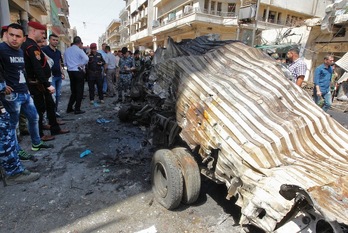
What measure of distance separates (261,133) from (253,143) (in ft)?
0.62

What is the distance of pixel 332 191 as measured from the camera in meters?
1.52

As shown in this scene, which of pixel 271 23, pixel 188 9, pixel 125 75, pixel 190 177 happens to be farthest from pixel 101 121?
pixel 271 23

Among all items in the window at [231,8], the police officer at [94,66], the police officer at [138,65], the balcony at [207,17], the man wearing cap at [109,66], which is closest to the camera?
the police officer at [138,65]

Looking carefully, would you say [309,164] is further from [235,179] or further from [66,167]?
[66,167]

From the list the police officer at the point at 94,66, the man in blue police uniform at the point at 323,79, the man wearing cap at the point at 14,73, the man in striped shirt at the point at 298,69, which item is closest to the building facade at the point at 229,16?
the man in blue police uniform at the point at 323,79

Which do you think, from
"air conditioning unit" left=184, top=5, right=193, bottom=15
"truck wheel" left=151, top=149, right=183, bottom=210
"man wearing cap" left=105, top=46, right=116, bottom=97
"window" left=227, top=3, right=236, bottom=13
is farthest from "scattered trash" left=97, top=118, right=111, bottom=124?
"window" left=227, top=3, right=236, bottom=13

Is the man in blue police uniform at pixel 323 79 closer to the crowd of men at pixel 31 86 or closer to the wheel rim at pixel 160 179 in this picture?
the crowd of men at pixel 31 86

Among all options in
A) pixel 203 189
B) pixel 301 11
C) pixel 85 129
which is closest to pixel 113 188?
pixel 203 189

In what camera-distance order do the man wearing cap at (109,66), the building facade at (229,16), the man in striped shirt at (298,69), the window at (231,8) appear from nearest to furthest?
the man in striped shirt at (298,69)
the man wearing cap at (109,66)
the building facade at (229,16)
the window at (231,8)

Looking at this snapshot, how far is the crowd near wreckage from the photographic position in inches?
59.2

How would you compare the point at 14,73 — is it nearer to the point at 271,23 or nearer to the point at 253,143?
the point at 253,143

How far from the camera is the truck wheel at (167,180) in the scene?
2.41 metres

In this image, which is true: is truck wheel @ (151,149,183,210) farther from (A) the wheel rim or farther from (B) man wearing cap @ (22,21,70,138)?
(B) man wearing cap @ (22,21,70,138)

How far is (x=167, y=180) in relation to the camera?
248cm
